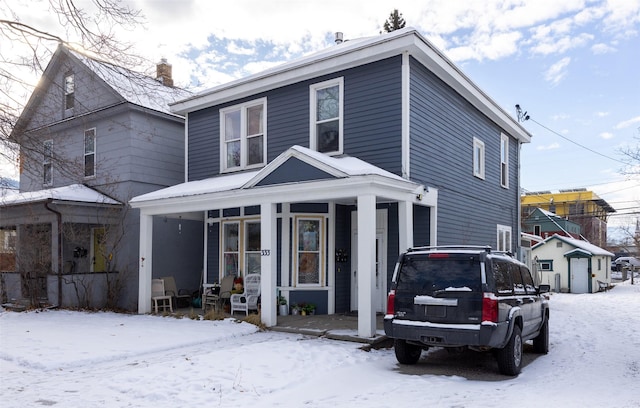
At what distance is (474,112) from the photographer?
50.5 feet

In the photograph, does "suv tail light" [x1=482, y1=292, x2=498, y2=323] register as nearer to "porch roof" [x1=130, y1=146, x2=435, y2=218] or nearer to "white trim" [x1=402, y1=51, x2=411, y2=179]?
"porch roof" [x1=130, y1=146, x2=435, y2=218]

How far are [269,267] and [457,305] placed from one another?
15.5 feet

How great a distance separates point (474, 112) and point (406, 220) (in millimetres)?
6168

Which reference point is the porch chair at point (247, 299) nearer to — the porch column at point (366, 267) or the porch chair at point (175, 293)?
the porch chair at point (175, 293)

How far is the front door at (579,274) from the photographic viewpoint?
2989cm

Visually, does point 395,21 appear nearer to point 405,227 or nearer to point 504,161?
point 504,161

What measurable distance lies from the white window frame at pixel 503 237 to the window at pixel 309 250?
278 inches

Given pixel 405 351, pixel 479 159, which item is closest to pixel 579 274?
pixel 479 159

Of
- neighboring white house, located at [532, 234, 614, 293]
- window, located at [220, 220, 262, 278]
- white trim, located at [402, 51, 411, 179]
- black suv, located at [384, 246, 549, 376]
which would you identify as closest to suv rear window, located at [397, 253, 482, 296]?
black suv, located at [384, 246, 549, 376]

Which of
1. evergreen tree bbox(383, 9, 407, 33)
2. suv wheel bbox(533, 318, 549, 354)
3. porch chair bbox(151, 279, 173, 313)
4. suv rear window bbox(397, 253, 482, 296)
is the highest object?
evergreen tree bbox(383, 9, 407, 33)

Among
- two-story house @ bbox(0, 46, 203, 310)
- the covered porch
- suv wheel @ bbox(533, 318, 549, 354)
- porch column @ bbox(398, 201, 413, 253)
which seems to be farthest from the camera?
two-story house @ bbox(0, 46, 203, 310)

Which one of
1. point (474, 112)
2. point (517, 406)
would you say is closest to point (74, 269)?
point (474, 112)

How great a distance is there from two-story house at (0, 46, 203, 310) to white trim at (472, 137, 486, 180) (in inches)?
348

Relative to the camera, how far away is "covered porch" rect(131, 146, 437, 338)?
32.3 feet
